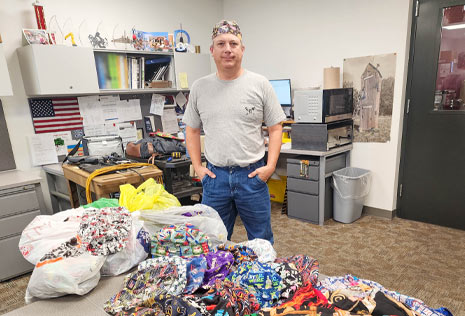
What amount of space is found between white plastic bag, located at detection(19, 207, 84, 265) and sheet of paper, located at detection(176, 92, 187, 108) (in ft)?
8.66

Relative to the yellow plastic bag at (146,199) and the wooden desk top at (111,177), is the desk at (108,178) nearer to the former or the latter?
the wooden desk top at (111,177)

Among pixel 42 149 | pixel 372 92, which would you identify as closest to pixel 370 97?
pixel 372 92

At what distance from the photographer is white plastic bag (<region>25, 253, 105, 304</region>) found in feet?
3.48

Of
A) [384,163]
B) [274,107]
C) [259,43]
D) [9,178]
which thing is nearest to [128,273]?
[274,107]

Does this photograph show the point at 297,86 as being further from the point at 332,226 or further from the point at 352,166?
the point at 332,226

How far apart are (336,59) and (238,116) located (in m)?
2.19

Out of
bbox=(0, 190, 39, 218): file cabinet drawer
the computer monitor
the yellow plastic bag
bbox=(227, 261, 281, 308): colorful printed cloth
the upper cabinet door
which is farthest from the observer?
the computer monitor

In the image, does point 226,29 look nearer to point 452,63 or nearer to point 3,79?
point 3,79

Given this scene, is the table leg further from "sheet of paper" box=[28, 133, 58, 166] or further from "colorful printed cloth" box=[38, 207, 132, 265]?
"sheet of paper" box=[28, 133, 58, 166]

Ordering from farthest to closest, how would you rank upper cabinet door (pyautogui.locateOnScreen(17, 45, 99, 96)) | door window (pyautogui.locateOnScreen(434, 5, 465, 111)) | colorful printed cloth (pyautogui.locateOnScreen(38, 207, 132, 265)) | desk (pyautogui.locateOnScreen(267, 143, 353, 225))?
desk (pyautogui.locateOnScreen(267, 143, 353, 225)), door window (pyautogui.locateOnScreen(434, 5, 465, 111)), upper cabinet door (pyautogui.locateOnScreen(17, 45, 99, 96)), colorful printed cloth (pyautogui.locateOnScreen(38, 207, 132, 265))

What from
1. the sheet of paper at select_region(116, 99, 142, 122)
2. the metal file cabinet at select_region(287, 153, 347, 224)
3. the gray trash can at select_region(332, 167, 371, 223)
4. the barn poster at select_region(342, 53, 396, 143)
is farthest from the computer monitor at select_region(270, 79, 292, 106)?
the sheet of paper at select_region(116, 99, 142, 122)

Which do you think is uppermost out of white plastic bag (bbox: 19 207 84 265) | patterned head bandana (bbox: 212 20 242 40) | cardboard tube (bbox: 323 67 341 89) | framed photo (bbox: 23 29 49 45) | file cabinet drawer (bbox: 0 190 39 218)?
framed photo (bbox: 23 29 49 45)

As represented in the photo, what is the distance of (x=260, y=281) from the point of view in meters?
1.04

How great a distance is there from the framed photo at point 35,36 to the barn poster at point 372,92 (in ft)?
9.35
